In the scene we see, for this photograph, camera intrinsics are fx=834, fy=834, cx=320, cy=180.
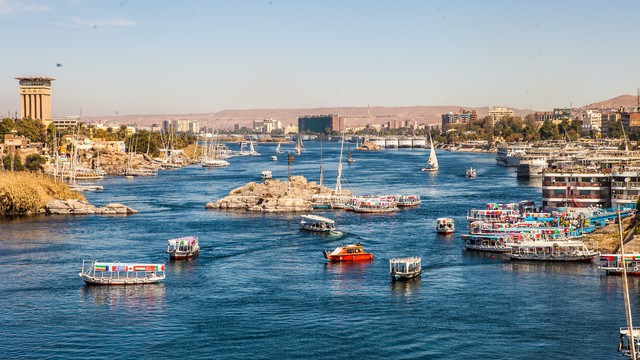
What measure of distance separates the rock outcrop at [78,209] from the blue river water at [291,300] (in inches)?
175

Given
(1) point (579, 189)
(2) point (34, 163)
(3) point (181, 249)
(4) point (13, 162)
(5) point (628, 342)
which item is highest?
(4) point (13, 162)

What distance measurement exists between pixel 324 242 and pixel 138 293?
10.3 m

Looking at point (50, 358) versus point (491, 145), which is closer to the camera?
point (50, 358)

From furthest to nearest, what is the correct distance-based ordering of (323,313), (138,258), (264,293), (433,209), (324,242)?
(433,209) → (324,242) → (138,258) → (264,293) → (323,313)

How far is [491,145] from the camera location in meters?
130

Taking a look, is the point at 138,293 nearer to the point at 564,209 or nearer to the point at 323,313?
the point at 323,313

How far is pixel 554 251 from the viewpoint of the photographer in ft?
91.2

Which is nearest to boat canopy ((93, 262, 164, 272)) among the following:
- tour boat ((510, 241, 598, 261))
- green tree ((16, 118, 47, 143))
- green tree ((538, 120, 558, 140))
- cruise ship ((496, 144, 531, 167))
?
tour boat ((510, 241, 598, 261))

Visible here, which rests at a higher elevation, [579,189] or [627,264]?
[579,189]

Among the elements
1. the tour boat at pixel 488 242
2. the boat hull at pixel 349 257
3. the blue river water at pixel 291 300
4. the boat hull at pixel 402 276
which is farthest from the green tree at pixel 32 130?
the boat hull at pixel 402 276

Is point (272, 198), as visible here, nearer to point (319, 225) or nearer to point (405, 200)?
point (405, 200)

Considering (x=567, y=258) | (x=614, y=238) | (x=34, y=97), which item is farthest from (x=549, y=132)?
(x=567, y=258)

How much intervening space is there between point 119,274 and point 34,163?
138 feet

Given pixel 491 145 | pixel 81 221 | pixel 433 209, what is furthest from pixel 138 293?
pixel 491 145
